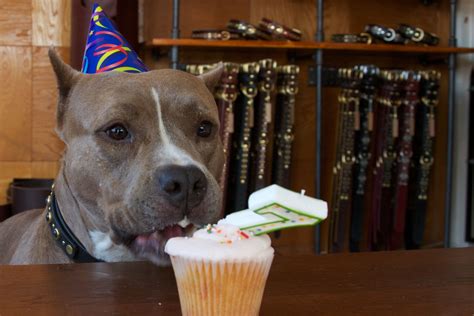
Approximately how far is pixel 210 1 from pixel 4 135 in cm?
124

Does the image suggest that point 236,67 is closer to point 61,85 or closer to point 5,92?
point 5,92

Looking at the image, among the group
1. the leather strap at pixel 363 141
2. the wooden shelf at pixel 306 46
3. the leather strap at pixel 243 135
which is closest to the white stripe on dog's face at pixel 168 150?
the wooden shelf at pixel 306 46

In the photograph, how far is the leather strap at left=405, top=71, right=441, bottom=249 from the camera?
378 cm

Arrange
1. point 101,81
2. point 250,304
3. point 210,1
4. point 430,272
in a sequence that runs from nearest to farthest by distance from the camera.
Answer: point 250,304 < point 430,272 < point 101,81 < point 210,1

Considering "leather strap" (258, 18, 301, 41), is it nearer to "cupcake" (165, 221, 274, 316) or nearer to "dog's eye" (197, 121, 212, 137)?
"dog's eye" (197, 121, 212, 137)

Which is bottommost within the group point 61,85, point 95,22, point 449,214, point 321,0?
point 449,214

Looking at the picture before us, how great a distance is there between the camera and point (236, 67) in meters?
3.40

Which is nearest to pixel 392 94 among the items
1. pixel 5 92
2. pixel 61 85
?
pixel 5 92

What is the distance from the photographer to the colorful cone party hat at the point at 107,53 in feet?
5.78

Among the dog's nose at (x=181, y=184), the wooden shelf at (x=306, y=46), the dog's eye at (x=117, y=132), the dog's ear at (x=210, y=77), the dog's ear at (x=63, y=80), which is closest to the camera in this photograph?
the dog's nose at (x=181, y=184)

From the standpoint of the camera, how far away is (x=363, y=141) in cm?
368

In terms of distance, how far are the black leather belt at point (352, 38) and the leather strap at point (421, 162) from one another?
379 mm

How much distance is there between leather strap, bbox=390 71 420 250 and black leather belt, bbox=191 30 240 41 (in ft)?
3.04

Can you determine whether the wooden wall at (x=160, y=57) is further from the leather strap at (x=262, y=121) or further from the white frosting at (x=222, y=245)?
the white frosting at (x=222, y=245)
